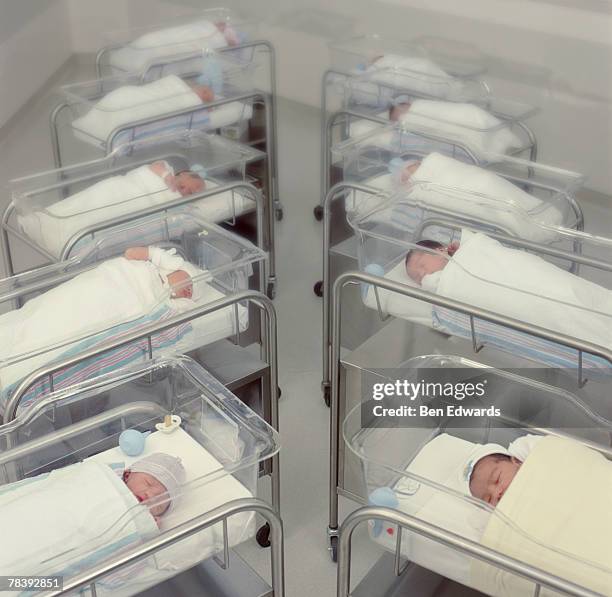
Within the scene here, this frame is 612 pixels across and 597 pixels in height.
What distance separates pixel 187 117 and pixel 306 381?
3.71 ft

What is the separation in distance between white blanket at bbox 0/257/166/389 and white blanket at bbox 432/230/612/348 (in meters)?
0.74

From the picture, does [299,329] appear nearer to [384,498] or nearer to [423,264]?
[423,264]

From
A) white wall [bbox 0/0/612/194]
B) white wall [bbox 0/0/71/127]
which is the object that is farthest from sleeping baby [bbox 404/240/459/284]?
white wall [bbox 0/0/71/127]

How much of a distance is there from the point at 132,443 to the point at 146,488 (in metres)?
0.14

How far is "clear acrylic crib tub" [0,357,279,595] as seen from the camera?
147 centimetres

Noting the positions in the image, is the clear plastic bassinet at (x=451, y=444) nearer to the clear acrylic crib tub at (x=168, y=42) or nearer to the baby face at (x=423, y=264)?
the baby face at (x=423, y=264)

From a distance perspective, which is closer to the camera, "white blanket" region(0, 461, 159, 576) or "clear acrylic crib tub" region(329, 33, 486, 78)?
"white blanket" region(0, 461, 159, 576)

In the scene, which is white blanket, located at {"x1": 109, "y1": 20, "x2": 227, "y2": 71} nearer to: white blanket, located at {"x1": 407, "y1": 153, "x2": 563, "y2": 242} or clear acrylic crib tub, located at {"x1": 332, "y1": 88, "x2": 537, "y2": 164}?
clear acrylic crib tub, located at {"x1": 332, "y1": 88, "x2": 537, "y2": 164}

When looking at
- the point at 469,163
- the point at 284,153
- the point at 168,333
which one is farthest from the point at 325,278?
the point at 284,153

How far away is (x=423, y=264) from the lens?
2254 millimetres

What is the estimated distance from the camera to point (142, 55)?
3.75 meters

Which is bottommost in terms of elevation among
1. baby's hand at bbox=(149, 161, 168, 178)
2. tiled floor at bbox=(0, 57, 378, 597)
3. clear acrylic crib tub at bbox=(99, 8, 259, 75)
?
tiled floor at bbox=(0, 57, 378, 597)

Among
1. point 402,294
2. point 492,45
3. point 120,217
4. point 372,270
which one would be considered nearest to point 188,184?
point 120,217

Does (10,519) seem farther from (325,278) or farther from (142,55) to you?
(142,55)
